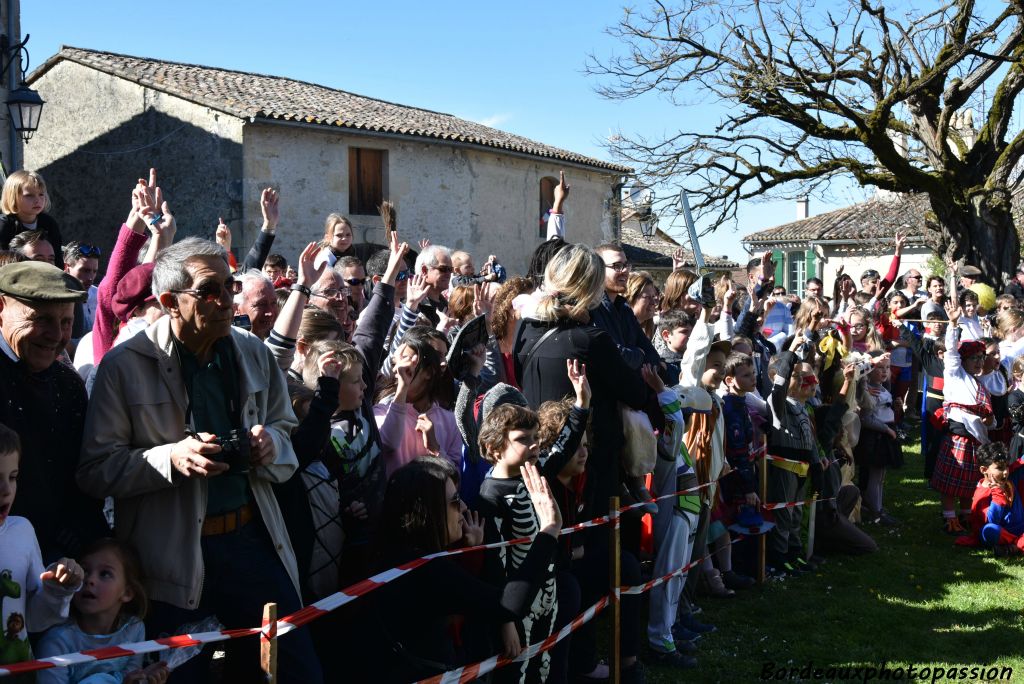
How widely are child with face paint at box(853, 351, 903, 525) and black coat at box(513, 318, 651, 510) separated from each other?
486 centimetres

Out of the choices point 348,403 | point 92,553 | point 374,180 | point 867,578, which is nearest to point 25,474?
point 92,553

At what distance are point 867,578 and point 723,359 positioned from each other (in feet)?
7.40

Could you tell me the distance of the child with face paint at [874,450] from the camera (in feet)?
30.3

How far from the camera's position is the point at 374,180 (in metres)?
22.3

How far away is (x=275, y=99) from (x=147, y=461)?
65.2 ft

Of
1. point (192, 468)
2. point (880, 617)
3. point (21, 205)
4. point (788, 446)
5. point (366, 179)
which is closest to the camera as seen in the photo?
point (192, 468)

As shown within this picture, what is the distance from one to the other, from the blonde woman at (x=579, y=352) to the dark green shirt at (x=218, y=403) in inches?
74.5

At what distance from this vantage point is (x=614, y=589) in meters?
4.86

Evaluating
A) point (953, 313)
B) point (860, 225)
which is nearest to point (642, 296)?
point (953, 313)

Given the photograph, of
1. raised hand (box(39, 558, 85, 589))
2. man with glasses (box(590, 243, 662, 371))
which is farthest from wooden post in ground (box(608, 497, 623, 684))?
raised hand (box(39, 558, 85, 589))

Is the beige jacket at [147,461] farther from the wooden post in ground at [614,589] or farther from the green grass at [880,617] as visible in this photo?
the green grass at [880,617]

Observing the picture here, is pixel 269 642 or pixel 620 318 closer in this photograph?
pixel 269 642

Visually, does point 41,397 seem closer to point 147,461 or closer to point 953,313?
point 147,461

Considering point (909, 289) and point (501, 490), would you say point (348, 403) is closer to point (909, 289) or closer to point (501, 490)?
point (501, 490)
